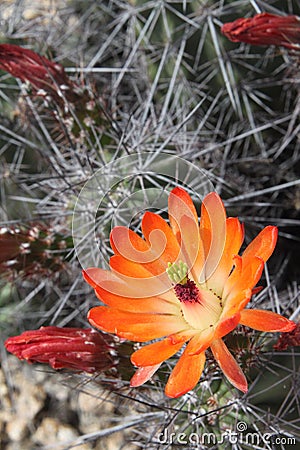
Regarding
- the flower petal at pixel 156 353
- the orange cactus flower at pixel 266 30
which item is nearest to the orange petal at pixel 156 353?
the flower petal at pixel 156 353

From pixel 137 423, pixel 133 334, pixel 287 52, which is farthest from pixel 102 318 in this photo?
pixel 287 52

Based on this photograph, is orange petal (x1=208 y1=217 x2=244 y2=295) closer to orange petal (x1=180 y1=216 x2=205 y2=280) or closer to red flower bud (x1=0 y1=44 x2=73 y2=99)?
orange petal (x1=180 y1=216 x2=205 y2=280)

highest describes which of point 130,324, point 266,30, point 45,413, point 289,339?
point 266,30

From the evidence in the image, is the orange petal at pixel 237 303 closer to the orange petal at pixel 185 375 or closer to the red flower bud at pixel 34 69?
the orange petal at pixel 185 375

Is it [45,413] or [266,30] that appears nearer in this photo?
[266,30]

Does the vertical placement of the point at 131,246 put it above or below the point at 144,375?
above

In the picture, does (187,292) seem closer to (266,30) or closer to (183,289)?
(183,289)

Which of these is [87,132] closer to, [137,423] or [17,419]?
[137,423]

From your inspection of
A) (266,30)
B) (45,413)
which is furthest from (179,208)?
(45,413)

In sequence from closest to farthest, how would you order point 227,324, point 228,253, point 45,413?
point 227,324 → point 228,253 → point 45,413
